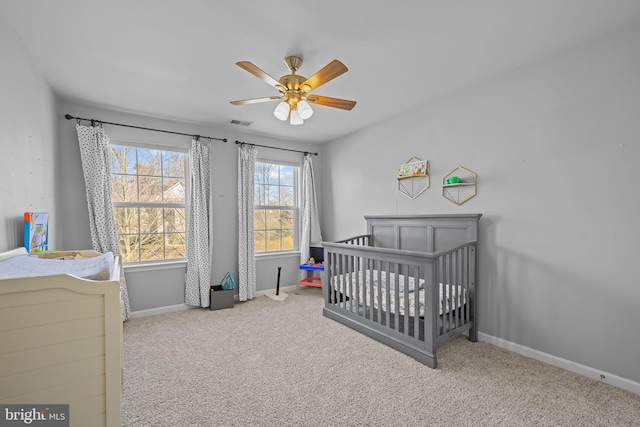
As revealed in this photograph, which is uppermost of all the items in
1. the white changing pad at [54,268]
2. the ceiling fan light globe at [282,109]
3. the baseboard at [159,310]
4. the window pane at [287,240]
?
the ceiling fan light globe at [282,109]

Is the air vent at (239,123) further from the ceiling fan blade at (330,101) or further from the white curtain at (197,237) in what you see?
the ceiling fan blade at (330,101)

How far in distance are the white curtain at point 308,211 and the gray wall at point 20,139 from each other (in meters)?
2.90

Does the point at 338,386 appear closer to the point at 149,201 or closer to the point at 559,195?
the point at 559,195

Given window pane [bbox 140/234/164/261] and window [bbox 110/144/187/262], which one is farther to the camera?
window pane [bbox 140/234/164/261]

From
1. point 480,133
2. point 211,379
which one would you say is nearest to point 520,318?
point 480,133

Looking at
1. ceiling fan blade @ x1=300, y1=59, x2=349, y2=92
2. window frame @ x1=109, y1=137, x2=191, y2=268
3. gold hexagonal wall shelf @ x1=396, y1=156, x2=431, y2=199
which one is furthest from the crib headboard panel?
window frame @ x1=109, y1=137, x2=191, y2=268

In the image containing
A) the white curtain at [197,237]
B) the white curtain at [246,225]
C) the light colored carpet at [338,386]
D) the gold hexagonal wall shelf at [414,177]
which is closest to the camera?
the light colored carpet at [338,386]

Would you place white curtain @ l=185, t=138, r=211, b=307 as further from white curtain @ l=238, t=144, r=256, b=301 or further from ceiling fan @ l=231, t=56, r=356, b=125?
ceiling fan @ l=231, t=56, r=356, b=125

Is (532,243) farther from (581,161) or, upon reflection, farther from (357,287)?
(357,287)

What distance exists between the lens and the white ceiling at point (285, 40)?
5.44 ft

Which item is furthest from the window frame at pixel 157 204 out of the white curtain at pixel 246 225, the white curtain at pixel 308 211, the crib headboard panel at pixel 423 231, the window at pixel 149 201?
the crib headboard panel at pixel 423 231

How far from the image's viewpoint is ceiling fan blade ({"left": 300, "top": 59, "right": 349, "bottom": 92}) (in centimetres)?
178

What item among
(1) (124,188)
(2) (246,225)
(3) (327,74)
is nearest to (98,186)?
(1) (124,188)

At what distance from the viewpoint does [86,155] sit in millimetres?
2961
